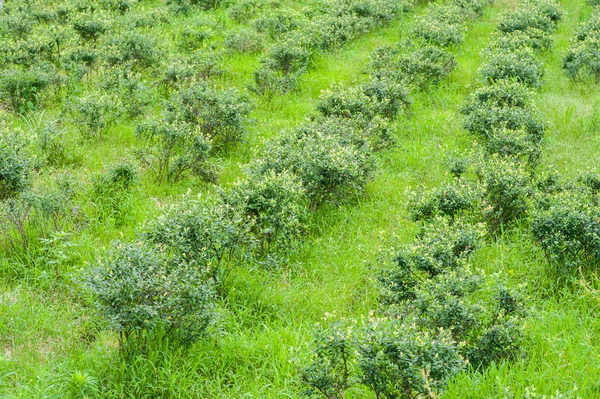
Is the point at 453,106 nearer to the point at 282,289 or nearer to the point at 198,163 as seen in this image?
the point at 198,163

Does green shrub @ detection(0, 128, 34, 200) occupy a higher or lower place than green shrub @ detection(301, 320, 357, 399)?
higher

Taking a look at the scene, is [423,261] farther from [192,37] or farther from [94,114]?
[192,37]

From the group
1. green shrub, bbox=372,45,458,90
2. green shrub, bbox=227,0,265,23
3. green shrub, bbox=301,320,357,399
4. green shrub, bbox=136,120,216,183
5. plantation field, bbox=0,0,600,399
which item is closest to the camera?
green shrub, bbox=301,320,357,399

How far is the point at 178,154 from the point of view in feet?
28.1

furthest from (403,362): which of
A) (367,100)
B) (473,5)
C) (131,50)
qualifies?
(473,5)

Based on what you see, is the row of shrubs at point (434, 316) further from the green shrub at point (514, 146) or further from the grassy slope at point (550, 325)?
the green shrub at point (514, 146)

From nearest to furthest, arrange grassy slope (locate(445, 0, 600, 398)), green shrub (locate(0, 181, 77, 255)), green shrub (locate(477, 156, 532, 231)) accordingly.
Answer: grassy slope (locate(445, 0, 600, 398)) < green shrub (locate(0, 181, 77, 255)) < green shrub (locate(477, 156, 532, 231))

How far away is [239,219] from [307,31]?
8618 mm

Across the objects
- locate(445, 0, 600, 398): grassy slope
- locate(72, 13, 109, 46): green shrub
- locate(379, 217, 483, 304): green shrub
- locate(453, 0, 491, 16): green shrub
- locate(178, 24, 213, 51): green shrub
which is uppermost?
locate(72, 13, 109, 46): green shrub

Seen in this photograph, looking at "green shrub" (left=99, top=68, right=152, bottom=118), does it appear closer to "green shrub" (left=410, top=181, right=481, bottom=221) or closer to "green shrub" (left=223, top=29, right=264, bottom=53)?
"green shrub" (left=223, top=29, right=264, bottom=53)

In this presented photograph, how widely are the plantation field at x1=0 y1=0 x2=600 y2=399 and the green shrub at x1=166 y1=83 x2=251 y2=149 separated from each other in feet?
0.11

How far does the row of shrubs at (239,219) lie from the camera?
15.6 feet

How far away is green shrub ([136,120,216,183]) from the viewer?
8.18 m

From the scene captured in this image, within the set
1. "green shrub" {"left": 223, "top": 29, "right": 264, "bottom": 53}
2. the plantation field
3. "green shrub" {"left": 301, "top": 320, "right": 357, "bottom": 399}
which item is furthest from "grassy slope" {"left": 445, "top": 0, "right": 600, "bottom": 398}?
"green shrub" {"left": 223, "top": 29, "right": 264, "bottom": 53}
